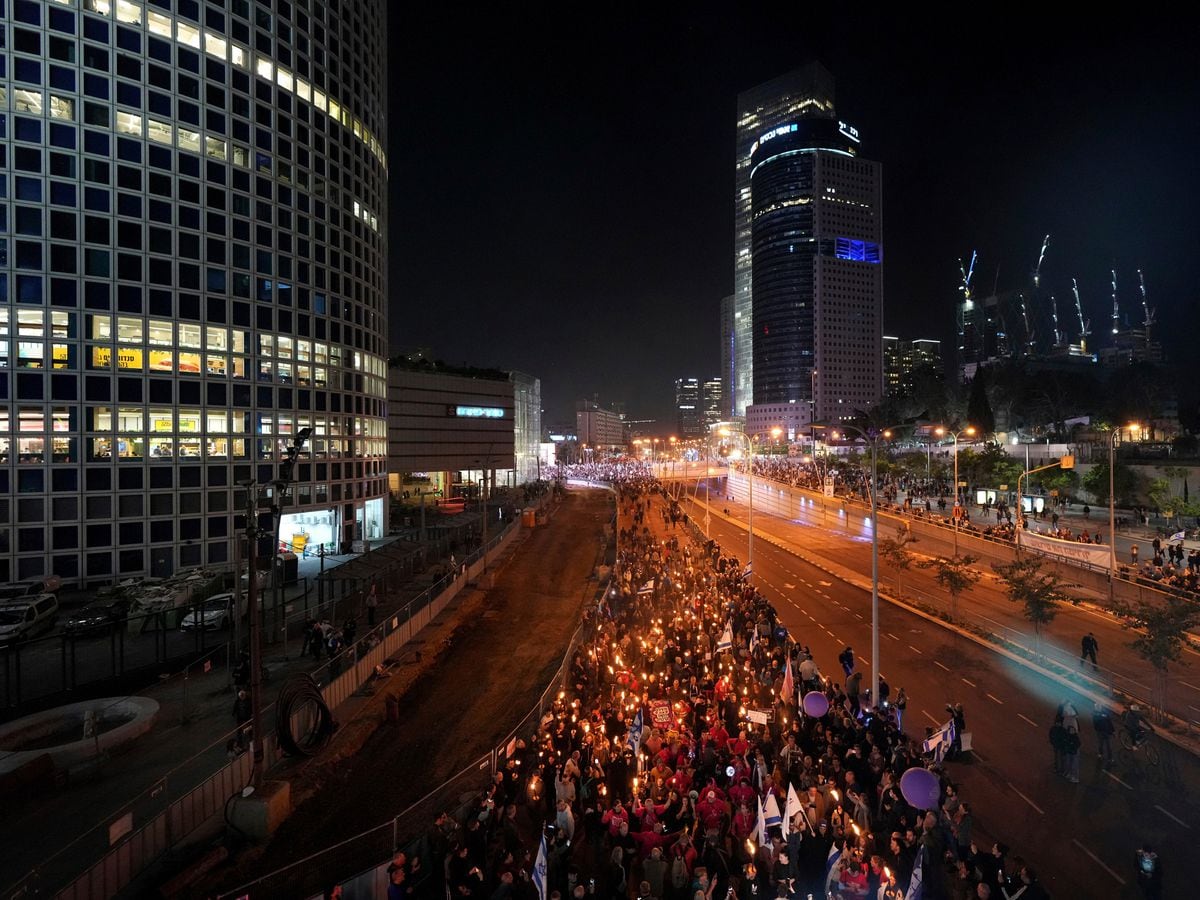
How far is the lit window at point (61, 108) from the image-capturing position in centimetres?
3447

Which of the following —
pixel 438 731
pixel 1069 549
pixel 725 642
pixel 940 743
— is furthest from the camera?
pixel 1069 549

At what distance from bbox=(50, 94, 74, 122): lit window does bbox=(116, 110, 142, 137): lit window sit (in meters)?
2.11

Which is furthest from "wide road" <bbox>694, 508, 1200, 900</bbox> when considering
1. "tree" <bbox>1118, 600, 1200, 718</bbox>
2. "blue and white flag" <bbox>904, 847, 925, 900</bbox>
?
"blue and white flag" <bbox>904, 847, 925, 900</bbox>

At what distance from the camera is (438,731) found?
58.2 ft

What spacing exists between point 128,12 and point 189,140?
23.6ft

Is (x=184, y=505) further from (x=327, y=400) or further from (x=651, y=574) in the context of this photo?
(x=651, y=574)

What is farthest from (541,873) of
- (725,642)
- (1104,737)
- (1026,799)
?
(1104,737)

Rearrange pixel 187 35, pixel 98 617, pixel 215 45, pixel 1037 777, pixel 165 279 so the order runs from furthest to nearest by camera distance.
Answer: pixel 215 45 < pixel 187 35 < pixel 165 279 < pixel 98 617 < pixel 1037 777

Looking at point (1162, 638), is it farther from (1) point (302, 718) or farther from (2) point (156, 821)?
(2) point (156, 821)

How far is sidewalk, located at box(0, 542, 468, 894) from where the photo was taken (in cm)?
1038

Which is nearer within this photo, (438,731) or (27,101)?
(438,731)

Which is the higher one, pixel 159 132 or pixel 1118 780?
pixel 159 132

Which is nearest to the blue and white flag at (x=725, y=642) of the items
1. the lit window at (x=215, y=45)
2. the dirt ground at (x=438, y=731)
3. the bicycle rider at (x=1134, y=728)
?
the dirt ground at (x=438, y=731)

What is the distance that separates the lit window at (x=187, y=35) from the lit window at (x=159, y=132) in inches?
230
